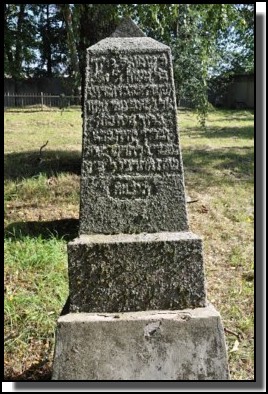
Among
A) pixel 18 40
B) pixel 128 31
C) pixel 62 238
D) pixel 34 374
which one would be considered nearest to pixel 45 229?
pixel 62 238

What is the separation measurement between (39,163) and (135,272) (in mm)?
5909

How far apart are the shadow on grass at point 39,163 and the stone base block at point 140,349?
503 centimetres

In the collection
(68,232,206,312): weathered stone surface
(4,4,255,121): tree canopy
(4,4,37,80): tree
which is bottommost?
(68,232,206,312): weathered stone surface

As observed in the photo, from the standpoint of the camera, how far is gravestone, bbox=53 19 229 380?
260 centimetres

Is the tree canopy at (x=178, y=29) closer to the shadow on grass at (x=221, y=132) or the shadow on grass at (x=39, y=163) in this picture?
the shadow on grass at (x=39, y=163)

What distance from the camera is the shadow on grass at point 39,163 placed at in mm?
7625

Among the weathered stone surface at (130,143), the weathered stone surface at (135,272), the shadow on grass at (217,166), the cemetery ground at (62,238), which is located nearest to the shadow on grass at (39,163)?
the cemetery ground at (62,238)

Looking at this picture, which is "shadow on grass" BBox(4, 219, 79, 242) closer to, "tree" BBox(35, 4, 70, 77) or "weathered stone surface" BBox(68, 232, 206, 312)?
"weathered stone surface" BBox(68, 232, 206, 312)

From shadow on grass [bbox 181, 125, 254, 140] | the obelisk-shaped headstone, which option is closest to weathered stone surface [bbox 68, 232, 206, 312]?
the obelisk-shaped headstone

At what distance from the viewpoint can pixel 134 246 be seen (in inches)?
106

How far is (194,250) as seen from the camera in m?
2.71

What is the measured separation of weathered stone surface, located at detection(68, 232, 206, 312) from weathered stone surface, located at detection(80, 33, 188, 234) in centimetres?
11

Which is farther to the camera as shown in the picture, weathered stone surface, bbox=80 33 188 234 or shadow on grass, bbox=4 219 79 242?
shadow on grass, bbox=4 219 79 242

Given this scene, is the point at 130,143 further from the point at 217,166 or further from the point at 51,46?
the point at 51,46
